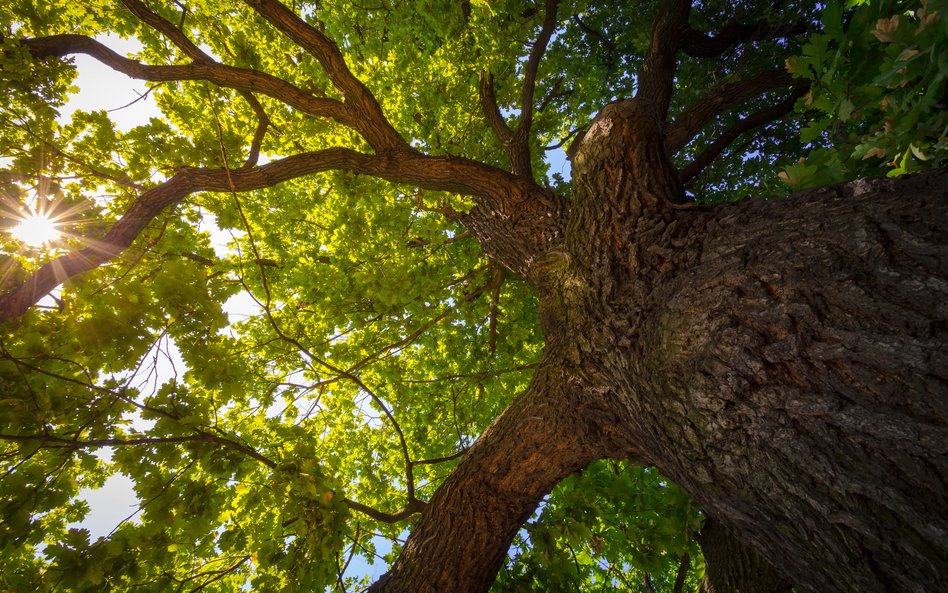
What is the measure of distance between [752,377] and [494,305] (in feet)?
13.1

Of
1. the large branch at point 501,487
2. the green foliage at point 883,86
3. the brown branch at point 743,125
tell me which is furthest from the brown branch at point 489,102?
the large branch at point 501,487

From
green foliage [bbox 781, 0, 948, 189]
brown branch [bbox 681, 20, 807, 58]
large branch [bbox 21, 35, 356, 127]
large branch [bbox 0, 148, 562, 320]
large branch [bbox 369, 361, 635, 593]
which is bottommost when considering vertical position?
large branch [bbox 369, 361, 635, 593]

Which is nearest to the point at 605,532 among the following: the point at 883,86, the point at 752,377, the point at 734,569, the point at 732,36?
the point at 734,569

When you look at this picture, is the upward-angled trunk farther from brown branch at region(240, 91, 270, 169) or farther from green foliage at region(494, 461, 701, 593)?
brown branch at region(240, 91, 270, 169)

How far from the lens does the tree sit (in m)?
1.16

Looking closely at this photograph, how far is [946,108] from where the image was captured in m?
1.32

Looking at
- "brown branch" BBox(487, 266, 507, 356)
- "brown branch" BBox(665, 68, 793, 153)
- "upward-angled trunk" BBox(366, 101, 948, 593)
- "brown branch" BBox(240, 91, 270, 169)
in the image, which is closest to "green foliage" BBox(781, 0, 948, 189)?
"upward-angled trunk" BBox(366, 101, 948, 593)

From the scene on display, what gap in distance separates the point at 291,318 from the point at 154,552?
11.3 ft

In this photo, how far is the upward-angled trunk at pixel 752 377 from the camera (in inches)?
39.4

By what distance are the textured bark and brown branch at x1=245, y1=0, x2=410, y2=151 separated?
4.09 meters

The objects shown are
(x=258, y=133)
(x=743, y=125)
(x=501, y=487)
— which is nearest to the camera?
(x=501, y=487)

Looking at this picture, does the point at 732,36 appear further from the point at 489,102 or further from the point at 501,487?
the point at 501,487

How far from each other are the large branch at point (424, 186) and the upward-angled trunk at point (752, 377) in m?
0.84

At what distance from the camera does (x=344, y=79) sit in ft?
10.8
